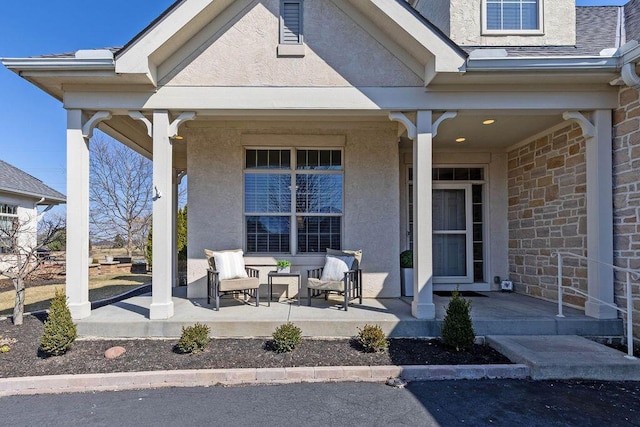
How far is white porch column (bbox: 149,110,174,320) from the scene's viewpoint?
458cm

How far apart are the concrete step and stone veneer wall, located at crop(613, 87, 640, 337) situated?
875 millimetres

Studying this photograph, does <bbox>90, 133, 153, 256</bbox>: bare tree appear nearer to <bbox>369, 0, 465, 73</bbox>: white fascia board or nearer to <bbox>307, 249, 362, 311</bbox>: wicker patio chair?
<bbox>307, 249, 362, 311</bbox>: wicker patio chair

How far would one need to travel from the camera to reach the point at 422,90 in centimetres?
475

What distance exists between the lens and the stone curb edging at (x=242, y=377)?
3.44 metres

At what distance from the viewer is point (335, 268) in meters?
5.51

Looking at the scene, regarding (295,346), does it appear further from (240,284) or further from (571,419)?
(571,419)

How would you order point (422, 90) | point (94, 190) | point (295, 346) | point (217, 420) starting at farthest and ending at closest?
1. point (94, 190)
2. point (422, 90)
3. point (295, 346)
4. point (217, 420)

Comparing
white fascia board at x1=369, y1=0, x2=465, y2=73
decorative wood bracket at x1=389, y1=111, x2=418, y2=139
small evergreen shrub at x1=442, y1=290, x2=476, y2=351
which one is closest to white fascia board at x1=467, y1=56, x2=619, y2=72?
white fascia board at x1=369, y1=0, x2=465, y2=73

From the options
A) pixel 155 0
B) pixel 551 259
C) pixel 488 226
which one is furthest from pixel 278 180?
pixel 155 0

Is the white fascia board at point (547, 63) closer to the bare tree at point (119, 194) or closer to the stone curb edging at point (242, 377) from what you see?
the stone curb edging at point (242, 377)

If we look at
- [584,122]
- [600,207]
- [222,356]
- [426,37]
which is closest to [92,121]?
[222,356]

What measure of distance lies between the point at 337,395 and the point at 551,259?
15.0ft

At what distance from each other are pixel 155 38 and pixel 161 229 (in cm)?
241

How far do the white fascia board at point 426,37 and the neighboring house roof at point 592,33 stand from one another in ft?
3.87
